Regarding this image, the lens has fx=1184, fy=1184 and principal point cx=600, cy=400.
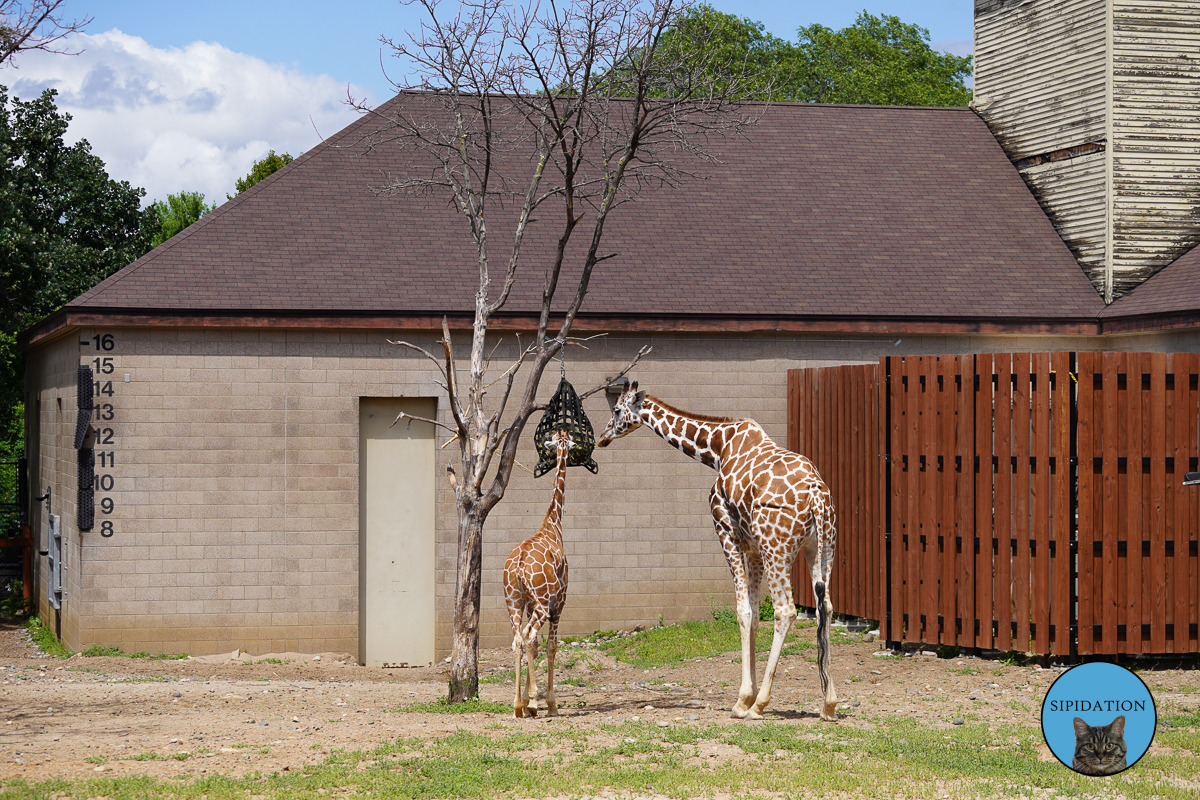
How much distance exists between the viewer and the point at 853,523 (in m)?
13.5

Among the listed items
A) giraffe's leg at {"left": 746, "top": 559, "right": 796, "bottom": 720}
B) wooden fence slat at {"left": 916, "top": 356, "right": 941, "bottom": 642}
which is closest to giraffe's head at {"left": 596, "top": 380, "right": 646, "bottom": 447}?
giraffe's leg at {"left": 746, "top": 559, "right": 796, "bottom": 720}

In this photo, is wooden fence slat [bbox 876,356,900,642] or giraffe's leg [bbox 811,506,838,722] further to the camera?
wooden fence slat [bbox 876,356,900,642]

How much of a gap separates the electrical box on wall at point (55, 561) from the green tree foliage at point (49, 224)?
7.06 meters

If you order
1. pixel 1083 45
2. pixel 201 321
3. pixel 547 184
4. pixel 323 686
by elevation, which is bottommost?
pixel 323 686

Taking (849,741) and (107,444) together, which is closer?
(849,741)

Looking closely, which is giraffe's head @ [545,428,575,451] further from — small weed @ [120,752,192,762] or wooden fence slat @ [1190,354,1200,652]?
wooden fence slat @ [1190,354,1200,652]

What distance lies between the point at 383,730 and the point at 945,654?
601cm

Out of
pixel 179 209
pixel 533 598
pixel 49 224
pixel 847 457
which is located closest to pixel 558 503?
pixel 533 598

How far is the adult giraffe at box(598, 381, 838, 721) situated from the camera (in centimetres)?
909

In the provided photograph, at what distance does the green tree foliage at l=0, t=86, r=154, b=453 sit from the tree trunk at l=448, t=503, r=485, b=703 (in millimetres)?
14971

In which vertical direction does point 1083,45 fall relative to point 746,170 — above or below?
above

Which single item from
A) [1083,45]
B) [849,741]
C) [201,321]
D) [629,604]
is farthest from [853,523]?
[1083,45]

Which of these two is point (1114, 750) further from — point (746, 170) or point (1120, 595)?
point (746, 170)

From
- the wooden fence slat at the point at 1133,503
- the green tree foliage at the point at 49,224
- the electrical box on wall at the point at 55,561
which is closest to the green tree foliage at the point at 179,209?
the green tree foliage at the point at 49,224
